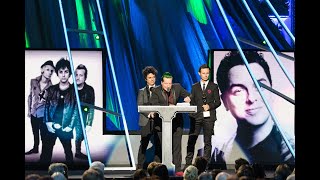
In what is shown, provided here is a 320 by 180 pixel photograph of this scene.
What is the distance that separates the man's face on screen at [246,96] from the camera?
11891mm

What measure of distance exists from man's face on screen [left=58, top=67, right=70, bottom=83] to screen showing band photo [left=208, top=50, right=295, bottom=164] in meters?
1.98

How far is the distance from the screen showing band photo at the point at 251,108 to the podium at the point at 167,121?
2300 millimetres

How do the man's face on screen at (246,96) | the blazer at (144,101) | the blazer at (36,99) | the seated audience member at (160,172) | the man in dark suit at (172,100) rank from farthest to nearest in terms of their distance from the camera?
the man's face on screen at (246,96) → the blazer at (36,99) → the blazer at (144,101) → the man in dark suit at (172,100) → the seated audience member at (160,172)

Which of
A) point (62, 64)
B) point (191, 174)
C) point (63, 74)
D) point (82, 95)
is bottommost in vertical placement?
point (191, 174)

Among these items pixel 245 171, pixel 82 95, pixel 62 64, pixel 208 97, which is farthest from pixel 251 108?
pixel 245 171

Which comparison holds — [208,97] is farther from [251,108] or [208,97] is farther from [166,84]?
[251,108]

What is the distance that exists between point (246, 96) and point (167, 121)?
2.65 meters

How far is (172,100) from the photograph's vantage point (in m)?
10.1

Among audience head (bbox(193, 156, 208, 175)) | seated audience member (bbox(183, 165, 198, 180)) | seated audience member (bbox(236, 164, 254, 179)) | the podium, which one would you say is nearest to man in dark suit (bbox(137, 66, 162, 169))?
the podium

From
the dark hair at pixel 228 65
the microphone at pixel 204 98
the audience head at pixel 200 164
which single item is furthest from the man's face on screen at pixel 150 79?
the audience head at pixel 200 164

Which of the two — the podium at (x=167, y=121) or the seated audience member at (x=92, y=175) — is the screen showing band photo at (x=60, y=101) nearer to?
the podium at (x=167, y=121)
